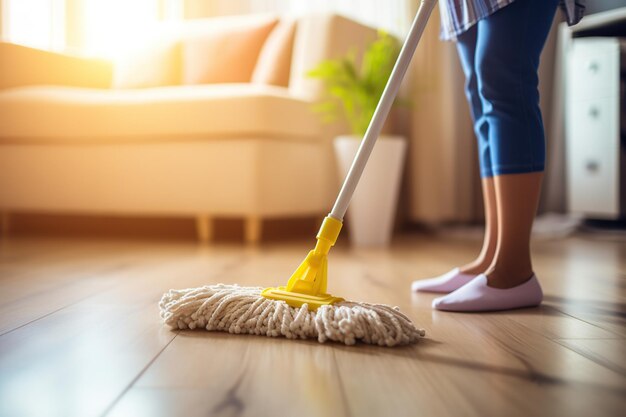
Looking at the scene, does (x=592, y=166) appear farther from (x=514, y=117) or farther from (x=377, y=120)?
(x=377, y=120)

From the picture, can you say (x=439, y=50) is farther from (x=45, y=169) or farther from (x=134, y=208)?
(x=45, y=169)

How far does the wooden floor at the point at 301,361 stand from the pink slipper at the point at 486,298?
2 cm

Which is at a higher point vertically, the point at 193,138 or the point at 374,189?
the point at 193,138

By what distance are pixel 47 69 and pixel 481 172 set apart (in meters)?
2.13

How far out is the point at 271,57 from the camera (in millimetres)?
2672

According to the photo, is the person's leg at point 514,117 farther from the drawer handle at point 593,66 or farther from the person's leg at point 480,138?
the drawer handle at point 593,66

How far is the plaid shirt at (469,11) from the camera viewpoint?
106 cm

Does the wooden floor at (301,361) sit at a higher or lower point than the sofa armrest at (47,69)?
lower

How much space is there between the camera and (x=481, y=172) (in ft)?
4.10

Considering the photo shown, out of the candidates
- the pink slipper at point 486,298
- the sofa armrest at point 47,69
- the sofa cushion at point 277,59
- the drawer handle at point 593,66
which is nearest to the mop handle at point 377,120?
the pink slipper at point 486,298

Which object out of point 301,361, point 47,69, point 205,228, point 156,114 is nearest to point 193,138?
point 156,114

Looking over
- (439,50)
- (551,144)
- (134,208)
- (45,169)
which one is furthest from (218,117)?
(551,144)

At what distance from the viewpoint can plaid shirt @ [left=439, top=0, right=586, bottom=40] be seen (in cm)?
106

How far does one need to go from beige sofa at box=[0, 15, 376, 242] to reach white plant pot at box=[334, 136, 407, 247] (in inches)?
8.2
